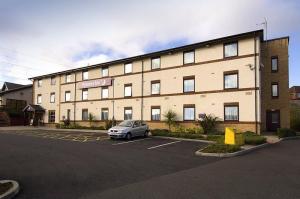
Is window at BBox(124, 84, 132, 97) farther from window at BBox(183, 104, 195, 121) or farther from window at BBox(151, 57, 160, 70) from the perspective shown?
window at BBox(183, 104, 195, 121)

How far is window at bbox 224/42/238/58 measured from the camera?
94.0 ft

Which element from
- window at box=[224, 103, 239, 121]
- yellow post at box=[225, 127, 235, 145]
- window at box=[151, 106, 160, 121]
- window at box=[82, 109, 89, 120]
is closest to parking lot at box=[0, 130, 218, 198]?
yellow post at box=[225, 127, 235, 145]

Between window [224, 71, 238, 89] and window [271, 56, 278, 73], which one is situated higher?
window [271, 56, 278, 73]

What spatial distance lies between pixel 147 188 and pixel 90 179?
7.13ft

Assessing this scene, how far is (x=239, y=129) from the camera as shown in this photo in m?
27.8

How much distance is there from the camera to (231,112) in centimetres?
2847

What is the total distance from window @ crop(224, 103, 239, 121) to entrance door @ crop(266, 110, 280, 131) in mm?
5846

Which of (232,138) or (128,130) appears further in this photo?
(128,130)

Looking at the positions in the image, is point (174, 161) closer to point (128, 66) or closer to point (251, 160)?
point (251, 160)

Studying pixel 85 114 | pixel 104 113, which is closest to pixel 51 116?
pixel 85 114

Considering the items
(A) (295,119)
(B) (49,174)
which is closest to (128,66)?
(A) (295,119)

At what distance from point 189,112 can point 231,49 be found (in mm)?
7402

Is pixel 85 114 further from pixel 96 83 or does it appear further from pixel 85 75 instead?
pixel 85 75

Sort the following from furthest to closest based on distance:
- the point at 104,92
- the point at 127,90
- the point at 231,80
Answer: the point at 104,92 < the point at 127,90 < the point at 231,80
